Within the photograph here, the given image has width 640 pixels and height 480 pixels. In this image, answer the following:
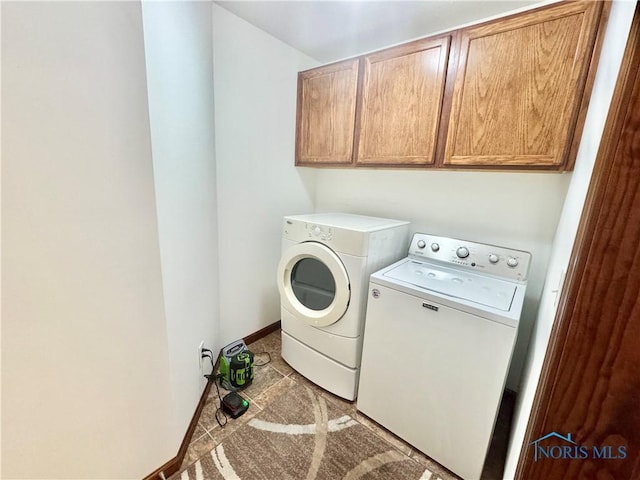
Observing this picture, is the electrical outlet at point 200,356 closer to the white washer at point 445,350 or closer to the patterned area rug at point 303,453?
the patterned area rug at point 303,453

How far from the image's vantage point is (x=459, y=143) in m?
1.48

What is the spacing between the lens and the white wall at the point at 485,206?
1.54 m

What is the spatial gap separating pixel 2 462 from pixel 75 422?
17 centimetres

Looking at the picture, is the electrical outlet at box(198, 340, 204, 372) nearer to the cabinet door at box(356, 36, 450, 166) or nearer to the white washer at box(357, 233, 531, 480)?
the white washer at box(357, 233, 531, 480)

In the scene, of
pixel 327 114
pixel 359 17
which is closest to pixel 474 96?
pixel 359 17

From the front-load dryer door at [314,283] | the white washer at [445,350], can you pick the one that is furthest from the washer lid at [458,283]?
the front-load dryer door at [314,283]

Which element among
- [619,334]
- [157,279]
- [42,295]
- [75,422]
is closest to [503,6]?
[619,334]

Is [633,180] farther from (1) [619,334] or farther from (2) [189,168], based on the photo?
(2) [189,168]

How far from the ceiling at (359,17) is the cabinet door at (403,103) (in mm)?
176

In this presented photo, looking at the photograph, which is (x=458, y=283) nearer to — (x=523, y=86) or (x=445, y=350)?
(x=445, y=350)

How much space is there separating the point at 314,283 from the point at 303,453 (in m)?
0.94

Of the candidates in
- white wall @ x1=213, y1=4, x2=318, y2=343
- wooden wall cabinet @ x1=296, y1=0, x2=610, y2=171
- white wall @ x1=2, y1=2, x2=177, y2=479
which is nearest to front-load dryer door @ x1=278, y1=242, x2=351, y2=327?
white wall @ x1=213, y1=4, x2=318, y2=343

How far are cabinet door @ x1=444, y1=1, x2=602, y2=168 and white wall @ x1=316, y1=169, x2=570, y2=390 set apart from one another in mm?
331

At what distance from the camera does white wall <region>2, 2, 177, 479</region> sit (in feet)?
2.23
